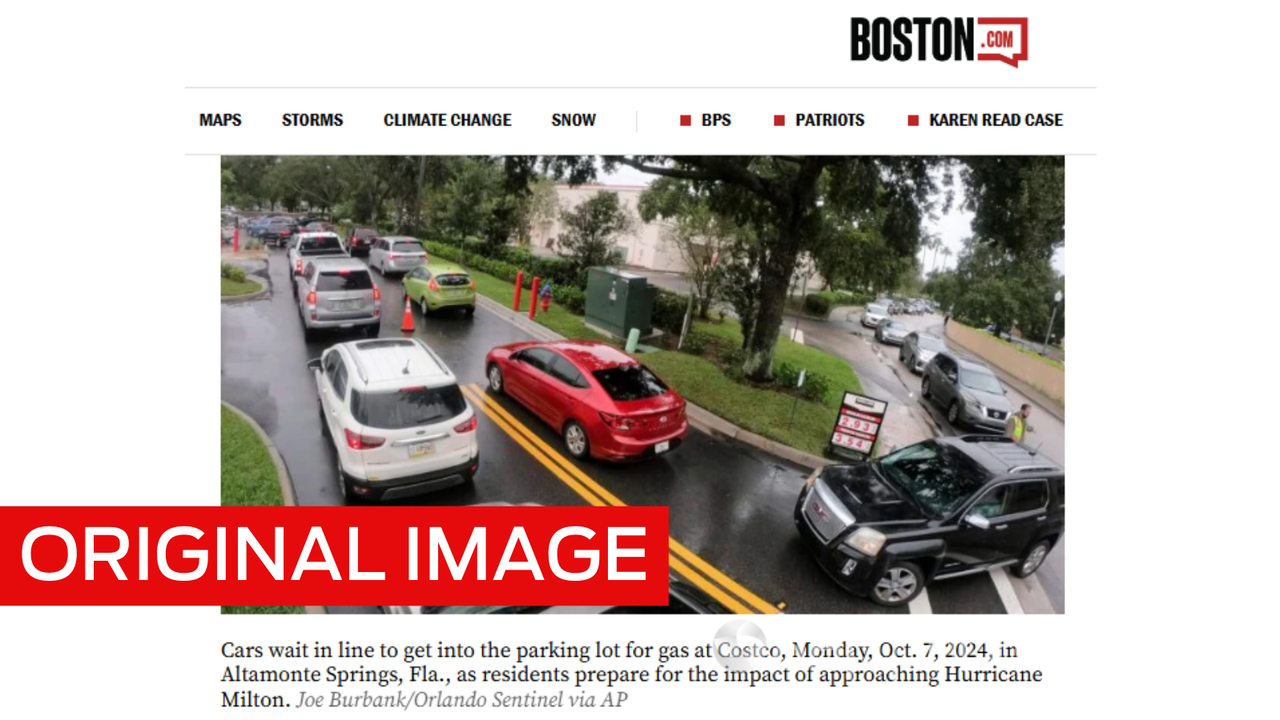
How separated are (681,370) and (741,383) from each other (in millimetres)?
986

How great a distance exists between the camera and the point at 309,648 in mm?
4539

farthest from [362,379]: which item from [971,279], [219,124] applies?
[971,279]

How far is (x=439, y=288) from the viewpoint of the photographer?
930cm

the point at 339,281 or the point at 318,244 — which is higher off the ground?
the point at 318,244

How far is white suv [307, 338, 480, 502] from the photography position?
17.6ft

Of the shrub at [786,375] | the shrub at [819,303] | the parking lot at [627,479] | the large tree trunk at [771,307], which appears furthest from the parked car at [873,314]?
the parking lot at [627,479]

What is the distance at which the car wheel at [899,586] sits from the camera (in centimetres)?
505

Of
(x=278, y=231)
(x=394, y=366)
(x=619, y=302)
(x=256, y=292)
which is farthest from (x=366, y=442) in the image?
(x=278, y=231)

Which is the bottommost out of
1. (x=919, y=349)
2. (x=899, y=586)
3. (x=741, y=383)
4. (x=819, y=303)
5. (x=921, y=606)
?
(x=921, y=606)

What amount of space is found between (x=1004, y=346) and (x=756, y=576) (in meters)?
5.87

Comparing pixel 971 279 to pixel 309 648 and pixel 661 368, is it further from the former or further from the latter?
pixel 309 648

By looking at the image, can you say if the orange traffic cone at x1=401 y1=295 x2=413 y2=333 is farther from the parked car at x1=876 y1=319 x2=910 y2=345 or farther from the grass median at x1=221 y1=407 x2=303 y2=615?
the parked car at x1=876 y1=319 x2=910 y2=345

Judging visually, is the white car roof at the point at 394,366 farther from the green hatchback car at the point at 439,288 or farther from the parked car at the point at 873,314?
the parked car at the point at 873,314

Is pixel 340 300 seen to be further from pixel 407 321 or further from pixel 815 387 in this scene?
pixel 815 387
